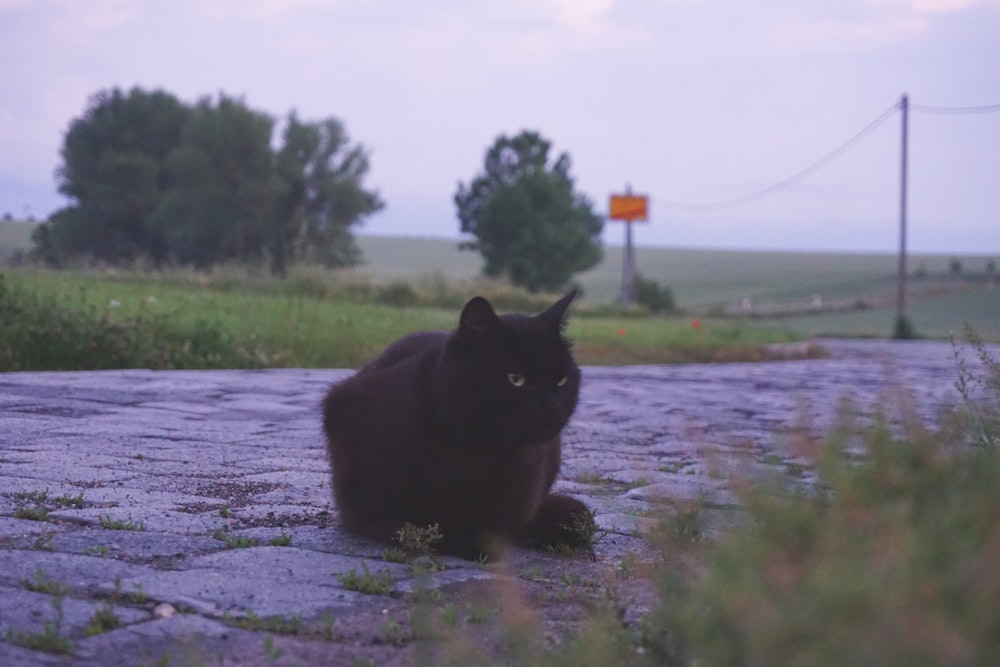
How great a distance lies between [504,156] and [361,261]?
6298mm

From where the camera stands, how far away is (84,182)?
38438 mm

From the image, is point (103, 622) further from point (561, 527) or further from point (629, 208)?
point (629, 208)

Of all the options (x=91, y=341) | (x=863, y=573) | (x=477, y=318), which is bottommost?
(x=91, y=341)

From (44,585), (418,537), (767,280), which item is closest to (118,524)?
(44,585)

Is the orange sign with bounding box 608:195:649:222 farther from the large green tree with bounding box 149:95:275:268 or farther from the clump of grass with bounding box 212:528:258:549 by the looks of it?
the clump of grass with bounding box 212:528:258:549

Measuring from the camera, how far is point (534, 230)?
3503 cm

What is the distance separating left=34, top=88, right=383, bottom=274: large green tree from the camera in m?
35.4

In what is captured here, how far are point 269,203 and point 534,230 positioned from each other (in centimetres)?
882

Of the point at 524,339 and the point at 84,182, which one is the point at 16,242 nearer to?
the point at 84,182

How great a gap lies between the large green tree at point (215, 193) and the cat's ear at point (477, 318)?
3102cm

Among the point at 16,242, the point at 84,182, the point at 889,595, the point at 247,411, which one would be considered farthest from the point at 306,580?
the point at 16,242

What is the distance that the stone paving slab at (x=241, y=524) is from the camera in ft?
6.61

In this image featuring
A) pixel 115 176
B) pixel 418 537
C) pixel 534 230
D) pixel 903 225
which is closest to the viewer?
pixel 418 537

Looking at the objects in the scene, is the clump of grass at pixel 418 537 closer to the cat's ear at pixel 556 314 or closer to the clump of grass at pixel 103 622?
the cat's ear at pixel 556 314
